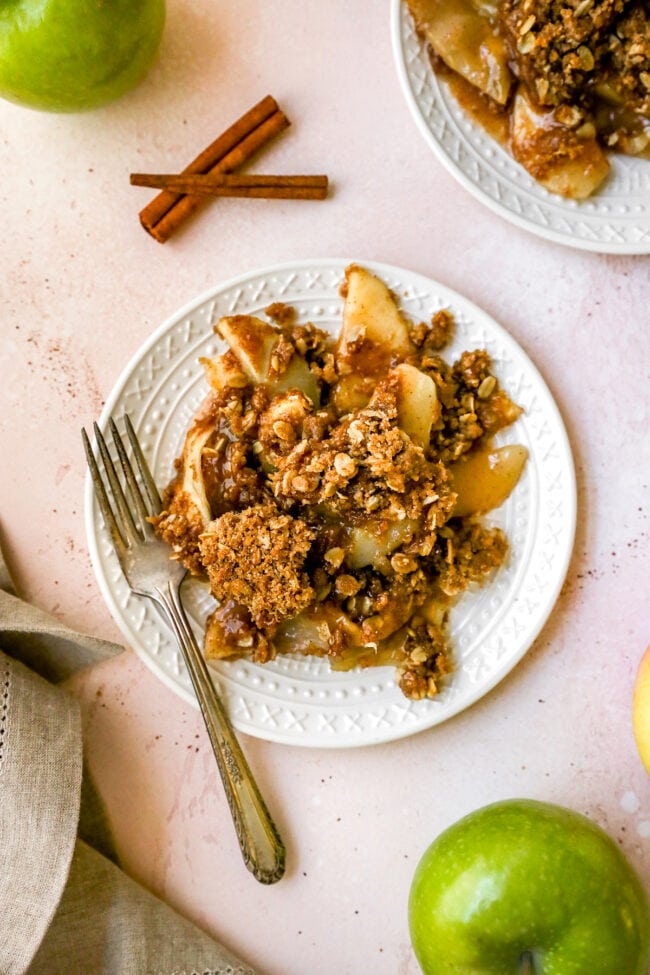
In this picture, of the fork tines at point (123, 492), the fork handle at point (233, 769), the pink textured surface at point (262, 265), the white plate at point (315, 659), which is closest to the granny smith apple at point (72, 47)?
the pink textured surface at point (262, 265)

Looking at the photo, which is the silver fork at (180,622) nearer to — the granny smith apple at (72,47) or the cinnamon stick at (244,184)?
the cinnamon stick at (244,184)

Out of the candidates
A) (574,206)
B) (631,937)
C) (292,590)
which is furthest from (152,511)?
(631,937)

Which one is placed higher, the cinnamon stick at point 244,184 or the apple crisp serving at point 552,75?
the cinnamon stick at point 244,184

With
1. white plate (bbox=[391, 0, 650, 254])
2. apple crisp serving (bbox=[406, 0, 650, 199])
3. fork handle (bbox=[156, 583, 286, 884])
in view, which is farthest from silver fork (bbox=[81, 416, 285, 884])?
apple crisp serving (bbox=[406, 0, 650, 199])

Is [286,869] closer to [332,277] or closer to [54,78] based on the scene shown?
[332,277]

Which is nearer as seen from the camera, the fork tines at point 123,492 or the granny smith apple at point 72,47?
the granny smith apple at point 72,47

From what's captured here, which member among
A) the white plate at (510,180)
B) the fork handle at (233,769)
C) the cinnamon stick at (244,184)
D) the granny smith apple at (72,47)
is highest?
the granny smith apple at (72,47)

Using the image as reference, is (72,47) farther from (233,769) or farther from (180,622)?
(233,769)
